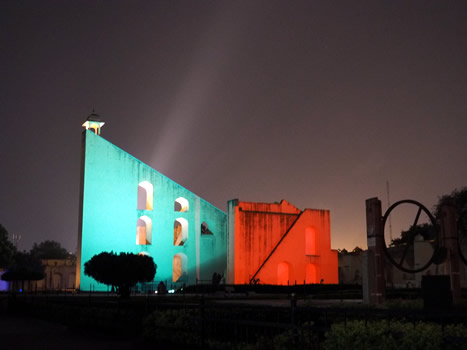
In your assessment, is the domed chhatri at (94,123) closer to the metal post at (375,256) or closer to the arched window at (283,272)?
the arched window at (283,272)

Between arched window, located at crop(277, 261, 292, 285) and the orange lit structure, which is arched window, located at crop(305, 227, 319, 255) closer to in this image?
the orange lit structure

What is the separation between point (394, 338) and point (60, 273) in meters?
51.6

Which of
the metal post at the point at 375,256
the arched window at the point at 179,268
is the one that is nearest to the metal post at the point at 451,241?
the metal post at the point at 375,256

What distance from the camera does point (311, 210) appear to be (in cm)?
3391

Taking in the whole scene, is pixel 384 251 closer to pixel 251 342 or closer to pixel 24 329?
pixel 251 342

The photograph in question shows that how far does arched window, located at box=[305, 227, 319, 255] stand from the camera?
1336 inches

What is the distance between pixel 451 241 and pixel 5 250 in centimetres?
5075

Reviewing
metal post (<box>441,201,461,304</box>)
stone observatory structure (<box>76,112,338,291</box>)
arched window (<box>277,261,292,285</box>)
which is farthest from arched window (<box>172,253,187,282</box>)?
metal post (<box>441,201,461,304</box>)

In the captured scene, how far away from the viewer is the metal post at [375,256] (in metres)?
15.4

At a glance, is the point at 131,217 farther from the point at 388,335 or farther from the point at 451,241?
the point at 388,335

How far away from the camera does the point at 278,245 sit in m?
32.4

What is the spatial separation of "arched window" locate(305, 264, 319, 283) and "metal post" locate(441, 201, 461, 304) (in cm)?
1842

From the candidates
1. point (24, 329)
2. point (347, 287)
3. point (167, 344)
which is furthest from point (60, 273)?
point (167, 344)

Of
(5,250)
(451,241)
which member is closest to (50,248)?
(5,250)
